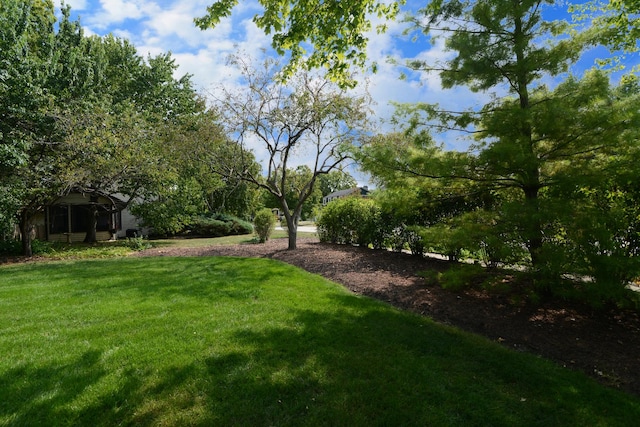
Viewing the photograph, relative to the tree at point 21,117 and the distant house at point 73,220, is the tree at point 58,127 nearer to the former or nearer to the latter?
the tree at point 21,117

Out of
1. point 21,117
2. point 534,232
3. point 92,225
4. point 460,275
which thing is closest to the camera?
point 534,232

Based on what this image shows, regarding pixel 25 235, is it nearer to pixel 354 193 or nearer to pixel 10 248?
pixel 10 248

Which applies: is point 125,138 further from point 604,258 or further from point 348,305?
point 604,258

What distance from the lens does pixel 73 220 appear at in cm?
1891

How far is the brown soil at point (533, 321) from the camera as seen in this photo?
3307 millimetres

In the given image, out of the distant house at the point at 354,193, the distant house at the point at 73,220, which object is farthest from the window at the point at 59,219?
the distant house at the point at 354,193

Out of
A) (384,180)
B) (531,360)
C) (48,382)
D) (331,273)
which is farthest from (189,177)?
(531,360)

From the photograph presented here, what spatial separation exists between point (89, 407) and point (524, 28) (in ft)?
21.5

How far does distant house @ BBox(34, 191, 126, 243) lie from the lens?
1767cm

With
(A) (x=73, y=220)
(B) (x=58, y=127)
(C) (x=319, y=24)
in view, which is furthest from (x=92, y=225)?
(C) (x=319, y=24)

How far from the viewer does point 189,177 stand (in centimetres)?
1761

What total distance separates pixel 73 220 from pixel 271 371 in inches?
820

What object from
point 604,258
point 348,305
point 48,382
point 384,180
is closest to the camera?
point 48,382

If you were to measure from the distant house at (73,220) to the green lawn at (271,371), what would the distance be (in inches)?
573
